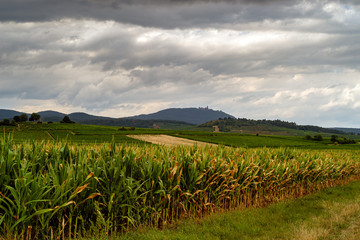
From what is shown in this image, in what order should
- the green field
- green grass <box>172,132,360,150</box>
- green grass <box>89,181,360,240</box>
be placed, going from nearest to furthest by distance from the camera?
green grass <box>89,181,360,240</box> → the green field → green grass <box>172,132,360,150</box>

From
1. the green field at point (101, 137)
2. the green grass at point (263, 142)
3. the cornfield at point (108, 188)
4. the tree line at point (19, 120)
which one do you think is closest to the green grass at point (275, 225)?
the cornfield at point (108, 188)

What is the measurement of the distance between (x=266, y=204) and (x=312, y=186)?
6296 millimetres

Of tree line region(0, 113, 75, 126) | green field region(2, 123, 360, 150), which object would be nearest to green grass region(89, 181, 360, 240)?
green field region(2, 123, 360, 150)

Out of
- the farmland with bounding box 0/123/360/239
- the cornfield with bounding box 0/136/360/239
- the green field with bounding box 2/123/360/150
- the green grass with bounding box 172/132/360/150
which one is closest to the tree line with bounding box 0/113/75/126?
the green field with bounding box 2/123/360/150

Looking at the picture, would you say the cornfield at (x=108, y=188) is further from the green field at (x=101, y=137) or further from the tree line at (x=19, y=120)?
the tree line at (x=19, y=120)

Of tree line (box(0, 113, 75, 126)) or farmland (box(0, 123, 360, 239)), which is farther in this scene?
tree line (box(0, 113, 75, 126))

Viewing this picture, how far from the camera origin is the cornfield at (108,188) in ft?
21.9

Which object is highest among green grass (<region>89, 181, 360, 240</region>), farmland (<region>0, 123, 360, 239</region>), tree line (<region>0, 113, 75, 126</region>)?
tree line (<region>0, 113, 75, 126</region>)

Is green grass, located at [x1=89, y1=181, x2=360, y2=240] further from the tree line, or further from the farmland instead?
the tree line

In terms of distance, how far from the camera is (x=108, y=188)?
7.88m

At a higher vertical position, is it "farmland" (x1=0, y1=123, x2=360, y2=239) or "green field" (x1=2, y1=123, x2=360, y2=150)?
"farmland" (x1=0, y1=123, x2=360, y2=239)

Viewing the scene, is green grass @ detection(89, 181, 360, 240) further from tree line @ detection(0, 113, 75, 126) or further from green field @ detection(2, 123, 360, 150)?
tree line @ detection(0, 113, 75, 126)

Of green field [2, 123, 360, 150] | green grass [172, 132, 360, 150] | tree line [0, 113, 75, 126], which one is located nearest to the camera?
green field [2, 123, 360, 150]

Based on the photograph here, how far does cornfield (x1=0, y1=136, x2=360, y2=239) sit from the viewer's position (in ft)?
21.9
